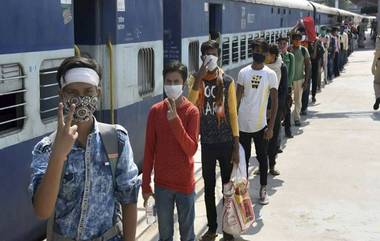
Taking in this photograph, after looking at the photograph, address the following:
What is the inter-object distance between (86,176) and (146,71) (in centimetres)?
478

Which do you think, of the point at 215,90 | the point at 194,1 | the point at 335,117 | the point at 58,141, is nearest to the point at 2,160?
the point at 215,90

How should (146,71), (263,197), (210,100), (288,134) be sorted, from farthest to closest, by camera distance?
(288,134)
(146,71)
(263,197)
(210,100)

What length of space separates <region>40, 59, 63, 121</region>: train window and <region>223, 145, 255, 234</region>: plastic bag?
5.09 feet

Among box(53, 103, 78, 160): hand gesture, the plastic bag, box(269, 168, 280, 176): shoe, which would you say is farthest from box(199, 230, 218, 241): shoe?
box(53, 103, 78, 160): hand gesture

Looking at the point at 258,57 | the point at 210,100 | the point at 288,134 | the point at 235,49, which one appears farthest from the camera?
the point at 235,49

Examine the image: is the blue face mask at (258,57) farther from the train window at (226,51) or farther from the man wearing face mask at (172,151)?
the train window at (226,51)

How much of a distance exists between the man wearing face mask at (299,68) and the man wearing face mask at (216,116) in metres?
5.29

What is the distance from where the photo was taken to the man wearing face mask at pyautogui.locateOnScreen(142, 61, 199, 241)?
385cm

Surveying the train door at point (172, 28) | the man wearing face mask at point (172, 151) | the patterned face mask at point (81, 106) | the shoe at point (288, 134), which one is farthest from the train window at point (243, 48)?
the patterned face mask at point (81, 106)

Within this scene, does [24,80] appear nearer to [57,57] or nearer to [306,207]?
[57,57]

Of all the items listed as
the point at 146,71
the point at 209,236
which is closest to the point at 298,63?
the point at 146,71

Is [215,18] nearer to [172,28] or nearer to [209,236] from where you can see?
[172,28]

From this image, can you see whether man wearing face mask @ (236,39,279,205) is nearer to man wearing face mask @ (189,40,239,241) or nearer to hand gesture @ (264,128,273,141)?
hand gesture @ (264,128,273,141)

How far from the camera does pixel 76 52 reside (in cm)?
511
